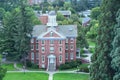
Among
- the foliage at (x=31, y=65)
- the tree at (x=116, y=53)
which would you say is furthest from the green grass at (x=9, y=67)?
the tree at (x=116, y=53)

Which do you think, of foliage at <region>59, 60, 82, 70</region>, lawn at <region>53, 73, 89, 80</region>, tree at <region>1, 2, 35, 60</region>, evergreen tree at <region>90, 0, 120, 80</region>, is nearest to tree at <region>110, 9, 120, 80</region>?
evergreen tree at <region>90, 0, 120, 80</region>

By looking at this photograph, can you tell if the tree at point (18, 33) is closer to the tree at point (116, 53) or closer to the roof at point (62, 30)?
the roof at point (62, 30)

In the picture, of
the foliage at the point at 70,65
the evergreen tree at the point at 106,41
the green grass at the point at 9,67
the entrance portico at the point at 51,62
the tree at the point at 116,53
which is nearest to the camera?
the tree at the point at 116,53

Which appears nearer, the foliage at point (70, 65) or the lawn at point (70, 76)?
the lawn at point (70, 76)

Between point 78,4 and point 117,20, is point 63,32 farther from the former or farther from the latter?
point 78,4

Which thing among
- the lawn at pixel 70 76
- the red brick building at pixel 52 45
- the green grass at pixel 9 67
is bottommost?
the lawn at pixel 70 76

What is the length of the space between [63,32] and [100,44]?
37396 millimetres

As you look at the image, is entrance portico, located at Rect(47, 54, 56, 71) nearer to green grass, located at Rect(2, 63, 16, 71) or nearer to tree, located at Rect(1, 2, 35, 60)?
tree, located at Rect(1, 2, 35, 60)

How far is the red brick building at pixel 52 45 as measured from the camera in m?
65.8

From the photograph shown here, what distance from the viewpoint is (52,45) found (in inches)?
2608

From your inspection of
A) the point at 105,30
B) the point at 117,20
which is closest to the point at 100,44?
the point at 105,30

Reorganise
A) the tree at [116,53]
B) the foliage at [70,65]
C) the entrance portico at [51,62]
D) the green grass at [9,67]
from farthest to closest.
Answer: the entrance portico at [51,62], the foliage at [70,65], the green grass at [9,67], the tree at [116,53]

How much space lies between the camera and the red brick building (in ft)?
216

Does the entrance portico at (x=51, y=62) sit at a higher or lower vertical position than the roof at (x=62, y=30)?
lower
